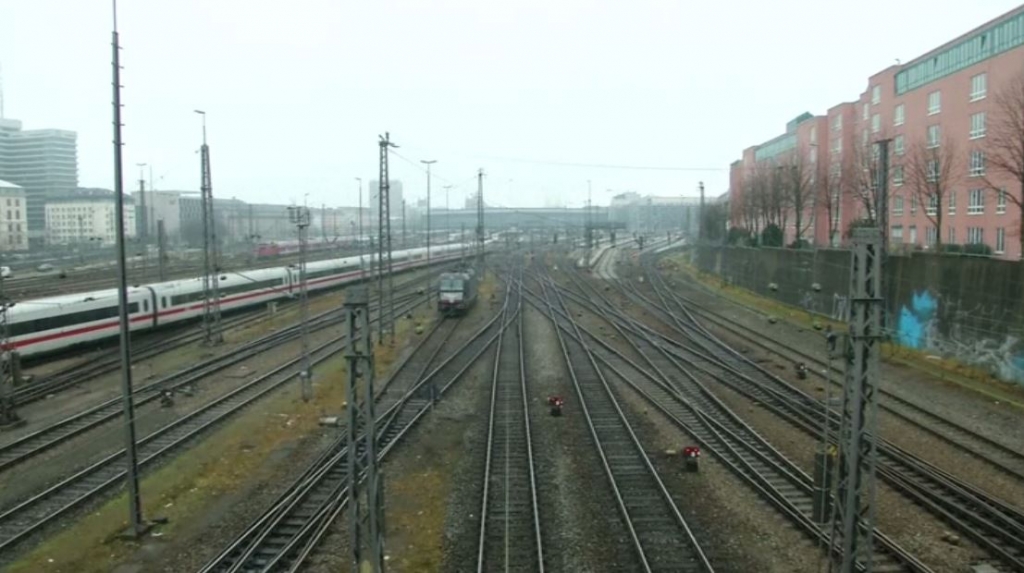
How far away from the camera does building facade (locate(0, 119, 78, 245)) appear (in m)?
91.2

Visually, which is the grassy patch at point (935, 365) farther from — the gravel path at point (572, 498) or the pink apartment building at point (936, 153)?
the gravel path at point (572, 498)

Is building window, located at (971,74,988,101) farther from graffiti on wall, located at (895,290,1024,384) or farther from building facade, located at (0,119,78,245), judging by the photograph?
building facade, located at (0,119,78,245)

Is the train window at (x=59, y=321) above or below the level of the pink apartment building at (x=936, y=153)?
below

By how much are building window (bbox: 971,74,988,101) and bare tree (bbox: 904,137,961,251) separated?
2141mm

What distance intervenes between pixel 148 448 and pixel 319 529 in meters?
6.22

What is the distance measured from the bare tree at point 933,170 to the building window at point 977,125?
0.96 meters

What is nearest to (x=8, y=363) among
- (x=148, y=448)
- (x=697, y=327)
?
(x=148, y=448)

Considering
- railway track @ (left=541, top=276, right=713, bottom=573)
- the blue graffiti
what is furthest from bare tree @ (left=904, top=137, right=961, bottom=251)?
railway track @ (left=541, top=276, right=713, bottom=573)

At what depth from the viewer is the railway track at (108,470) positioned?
1162cm

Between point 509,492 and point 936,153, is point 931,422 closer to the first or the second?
point 509,492

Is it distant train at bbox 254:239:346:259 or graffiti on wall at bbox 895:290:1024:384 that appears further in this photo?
distant train at bbox 254:239:346:259

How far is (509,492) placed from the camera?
12.8 meters

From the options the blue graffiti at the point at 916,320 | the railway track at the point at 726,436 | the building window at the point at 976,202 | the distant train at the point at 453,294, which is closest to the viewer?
the railway track at the point at 726,436

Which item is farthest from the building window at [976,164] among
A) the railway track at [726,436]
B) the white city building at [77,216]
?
the white city building at [77,216]
